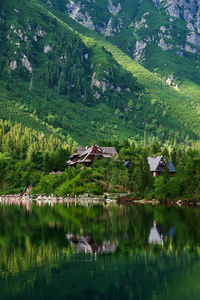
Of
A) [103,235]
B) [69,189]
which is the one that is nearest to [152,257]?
[103,235]

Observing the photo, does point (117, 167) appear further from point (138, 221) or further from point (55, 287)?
point (55, 287)

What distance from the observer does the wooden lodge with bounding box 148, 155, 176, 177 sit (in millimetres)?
153375

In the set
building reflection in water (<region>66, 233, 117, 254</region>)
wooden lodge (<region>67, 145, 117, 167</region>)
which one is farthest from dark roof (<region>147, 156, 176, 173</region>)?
building reflection in water (<region>66, 233, 117, 254</region>)

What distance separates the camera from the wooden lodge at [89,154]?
16725 cm

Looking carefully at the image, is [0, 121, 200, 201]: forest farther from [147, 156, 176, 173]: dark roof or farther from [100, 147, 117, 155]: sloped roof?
[100, 147, 117, 155]: sloped roof

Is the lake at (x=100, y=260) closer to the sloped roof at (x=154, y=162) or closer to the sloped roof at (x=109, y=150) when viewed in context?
the sloped roof at (x=154, y=162)

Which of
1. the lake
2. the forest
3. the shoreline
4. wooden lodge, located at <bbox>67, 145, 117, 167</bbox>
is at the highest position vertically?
wooden lodge, located at <bbox>67, 145, 117, 167</bbox>

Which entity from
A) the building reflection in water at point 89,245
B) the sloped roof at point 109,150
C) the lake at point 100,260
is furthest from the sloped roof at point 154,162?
the building reflection in water at point 89,245

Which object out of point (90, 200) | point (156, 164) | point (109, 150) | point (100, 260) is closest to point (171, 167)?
point (156, 164)

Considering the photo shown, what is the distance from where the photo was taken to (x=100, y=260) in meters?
43.9

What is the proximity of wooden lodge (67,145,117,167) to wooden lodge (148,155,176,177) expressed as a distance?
14.1 meters

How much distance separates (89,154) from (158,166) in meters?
26.5

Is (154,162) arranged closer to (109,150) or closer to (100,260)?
(109,150)

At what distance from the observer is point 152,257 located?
148 ft
